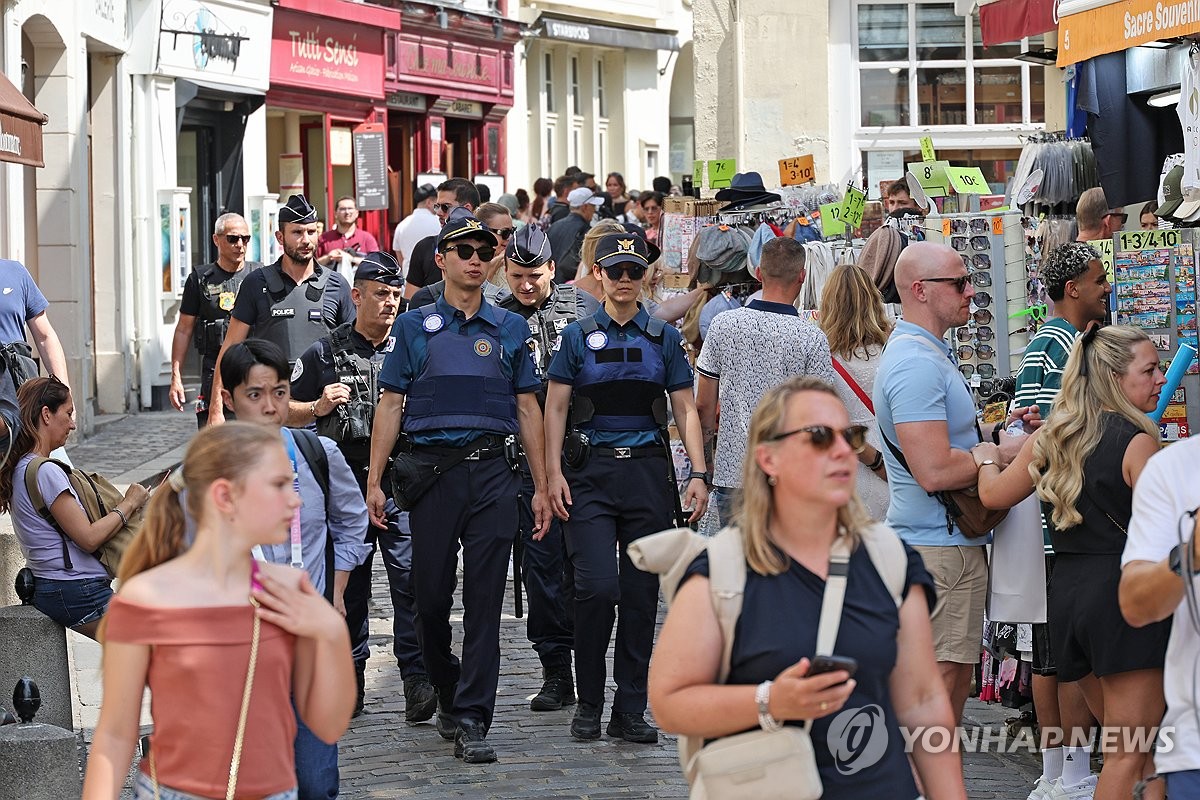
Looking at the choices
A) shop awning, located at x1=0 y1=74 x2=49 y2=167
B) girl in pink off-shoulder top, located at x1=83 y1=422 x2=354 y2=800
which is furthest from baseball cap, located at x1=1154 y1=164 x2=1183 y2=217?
shop awning, located at x1=0 y1=74 x2=49 y2=167

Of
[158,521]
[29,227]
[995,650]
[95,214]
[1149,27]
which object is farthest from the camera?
[95,214]

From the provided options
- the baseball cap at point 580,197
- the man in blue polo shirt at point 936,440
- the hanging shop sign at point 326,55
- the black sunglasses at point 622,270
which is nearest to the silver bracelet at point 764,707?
the man in blue polo shirt at point 936,440

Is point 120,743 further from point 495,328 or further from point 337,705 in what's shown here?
point 495,328

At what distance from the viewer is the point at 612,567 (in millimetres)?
7816

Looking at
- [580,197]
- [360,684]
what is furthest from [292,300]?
[580,197]

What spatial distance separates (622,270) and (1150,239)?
2517 mm

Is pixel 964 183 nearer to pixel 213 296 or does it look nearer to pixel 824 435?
pixel 213 296

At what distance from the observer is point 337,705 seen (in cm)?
400

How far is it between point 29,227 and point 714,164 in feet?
22.1

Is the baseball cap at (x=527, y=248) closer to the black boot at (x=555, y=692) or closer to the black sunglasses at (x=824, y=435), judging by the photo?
the black boot at (x=555, y=692)

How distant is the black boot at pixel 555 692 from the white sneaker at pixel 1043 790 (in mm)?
2439

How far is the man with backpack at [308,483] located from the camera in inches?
224

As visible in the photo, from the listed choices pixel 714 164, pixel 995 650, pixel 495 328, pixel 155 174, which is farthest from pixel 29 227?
pixel 995 650

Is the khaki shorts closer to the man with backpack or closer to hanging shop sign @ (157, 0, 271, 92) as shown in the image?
the man with backpack
